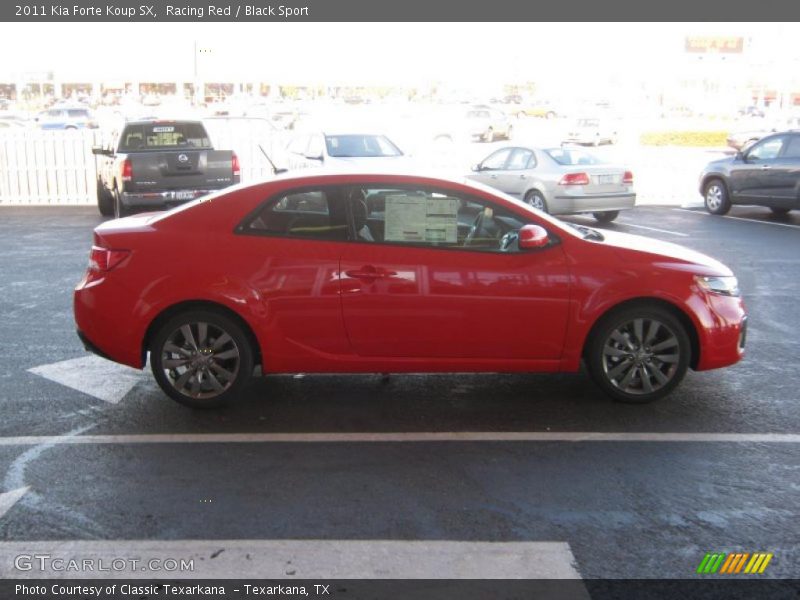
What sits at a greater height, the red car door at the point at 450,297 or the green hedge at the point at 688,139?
the green hedge at the point at 688,139

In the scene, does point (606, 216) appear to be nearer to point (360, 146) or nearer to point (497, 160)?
point (497, 160)

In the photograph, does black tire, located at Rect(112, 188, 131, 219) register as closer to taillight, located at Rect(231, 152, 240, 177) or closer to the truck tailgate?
the truck tailgate

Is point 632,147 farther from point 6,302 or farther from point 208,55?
→ point 6,302

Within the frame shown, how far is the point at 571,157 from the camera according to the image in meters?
15.4

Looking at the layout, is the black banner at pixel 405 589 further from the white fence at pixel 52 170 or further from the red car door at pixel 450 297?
the white fence at pixel 52 170

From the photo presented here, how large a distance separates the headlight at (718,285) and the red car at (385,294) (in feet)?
0.09

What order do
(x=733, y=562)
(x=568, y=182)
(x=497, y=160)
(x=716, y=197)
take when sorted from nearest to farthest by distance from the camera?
1. (x=733, y=562)
2. (x=568, y=182)
3. (x=497, y=160)
4. (x=716, y=197)

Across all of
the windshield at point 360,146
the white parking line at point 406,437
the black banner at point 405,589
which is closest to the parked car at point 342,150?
the windshield at point 360,146

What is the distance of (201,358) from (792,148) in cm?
1378

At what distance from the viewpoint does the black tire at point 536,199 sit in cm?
1513

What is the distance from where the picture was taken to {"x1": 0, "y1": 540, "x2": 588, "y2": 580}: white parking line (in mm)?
3621

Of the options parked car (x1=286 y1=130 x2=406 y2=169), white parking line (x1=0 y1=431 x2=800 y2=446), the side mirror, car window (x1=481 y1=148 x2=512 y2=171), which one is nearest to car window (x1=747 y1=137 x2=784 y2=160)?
car window (x1=481 y1=148 x2=512 y2=171)

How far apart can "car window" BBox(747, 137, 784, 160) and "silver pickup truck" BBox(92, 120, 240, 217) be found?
32.4ft

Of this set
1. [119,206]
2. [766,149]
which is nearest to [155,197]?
[119,206]
